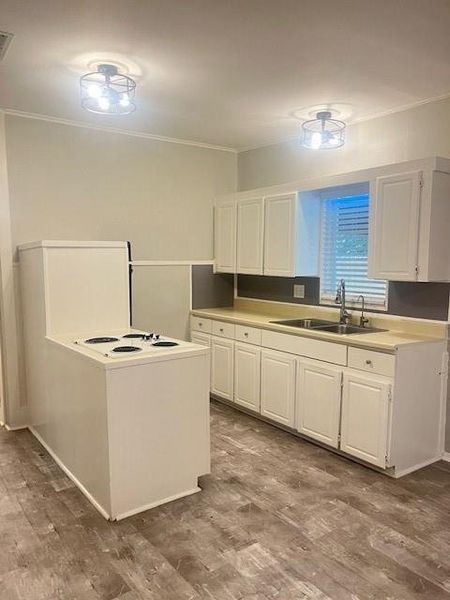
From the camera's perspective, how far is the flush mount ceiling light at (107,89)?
2787 mm

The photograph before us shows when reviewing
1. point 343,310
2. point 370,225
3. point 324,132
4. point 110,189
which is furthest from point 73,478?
point 324,132

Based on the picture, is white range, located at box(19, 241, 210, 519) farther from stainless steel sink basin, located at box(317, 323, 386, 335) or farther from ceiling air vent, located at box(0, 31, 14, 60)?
stainless steel sink basin, located at box(317, 323, 386, 335)

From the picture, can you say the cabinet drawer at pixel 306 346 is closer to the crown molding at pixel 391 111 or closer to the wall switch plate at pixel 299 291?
the wall switch plate at pixel 299 291

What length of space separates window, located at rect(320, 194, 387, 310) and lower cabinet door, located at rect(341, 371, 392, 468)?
777mm

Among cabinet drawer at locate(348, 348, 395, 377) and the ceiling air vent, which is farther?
cabinet drawer at locate(348, 348, 395, 377)

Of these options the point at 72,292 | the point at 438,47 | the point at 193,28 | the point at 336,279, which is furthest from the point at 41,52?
the point at 336,279

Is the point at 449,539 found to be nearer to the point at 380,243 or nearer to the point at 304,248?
the point at 380,243

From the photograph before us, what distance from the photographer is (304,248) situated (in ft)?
13.2

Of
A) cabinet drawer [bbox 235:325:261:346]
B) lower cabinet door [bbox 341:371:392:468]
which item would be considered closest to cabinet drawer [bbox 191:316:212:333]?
cabinet drawer [bbox 235:325:261:346]

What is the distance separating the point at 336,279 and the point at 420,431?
1.46 m

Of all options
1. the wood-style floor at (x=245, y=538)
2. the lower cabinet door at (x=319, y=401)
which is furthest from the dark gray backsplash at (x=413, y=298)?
the wood-style floor at (x=245, y=538)

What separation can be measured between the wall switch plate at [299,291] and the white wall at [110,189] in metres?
1.07

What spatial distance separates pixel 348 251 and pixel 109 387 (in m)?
2.42

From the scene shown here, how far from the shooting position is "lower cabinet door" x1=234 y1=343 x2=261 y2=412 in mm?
3992
